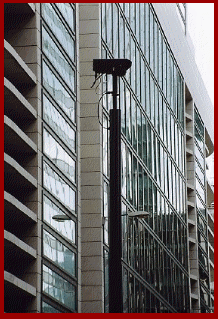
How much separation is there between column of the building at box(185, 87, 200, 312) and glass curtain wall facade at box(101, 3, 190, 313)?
23.6 ft

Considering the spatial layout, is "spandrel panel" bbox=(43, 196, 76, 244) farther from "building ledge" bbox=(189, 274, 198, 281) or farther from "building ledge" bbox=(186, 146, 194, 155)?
"building ledge" bbox=(186, 146, 194, 155)

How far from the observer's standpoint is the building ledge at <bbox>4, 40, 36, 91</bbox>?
3529cm

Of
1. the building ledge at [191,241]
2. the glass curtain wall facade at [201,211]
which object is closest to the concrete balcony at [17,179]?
the building ledge at [191,241]

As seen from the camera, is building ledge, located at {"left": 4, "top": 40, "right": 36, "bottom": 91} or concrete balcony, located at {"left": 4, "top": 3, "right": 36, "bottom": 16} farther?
concrete balcony, located at {"left": 4, "top": 3, "right": 36, "bottom": 16}

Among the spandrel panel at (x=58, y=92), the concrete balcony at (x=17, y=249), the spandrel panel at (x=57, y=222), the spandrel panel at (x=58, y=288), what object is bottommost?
the spandrel panel at (x=58, y=288)

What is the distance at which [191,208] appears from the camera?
86000 millimetres

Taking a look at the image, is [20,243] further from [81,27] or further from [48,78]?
[81,27]

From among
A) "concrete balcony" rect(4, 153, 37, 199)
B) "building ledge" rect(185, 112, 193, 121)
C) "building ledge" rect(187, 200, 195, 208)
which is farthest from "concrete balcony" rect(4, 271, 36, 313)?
"building ledge" rect(185, 112, 193, 121)

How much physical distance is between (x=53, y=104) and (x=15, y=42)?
3616 mm

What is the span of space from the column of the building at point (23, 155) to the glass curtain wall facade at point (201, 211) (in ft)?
162

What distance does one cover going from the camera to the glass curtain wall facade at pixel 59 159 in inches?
1535

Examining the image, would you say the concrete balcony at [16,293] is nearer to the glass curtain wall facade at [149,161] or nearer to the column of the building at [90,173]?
the column of the building at [90,173]

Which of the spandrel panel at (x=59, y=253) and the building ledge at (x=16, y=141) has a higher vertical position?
the building ledge at (x=16, y=141)

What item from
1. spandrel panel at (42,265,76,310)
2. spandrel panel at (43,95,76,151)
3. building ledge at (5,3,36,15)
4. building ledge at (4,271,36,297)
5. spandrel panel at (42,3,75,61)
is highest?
spandrel panel at (42,3,75,61)
